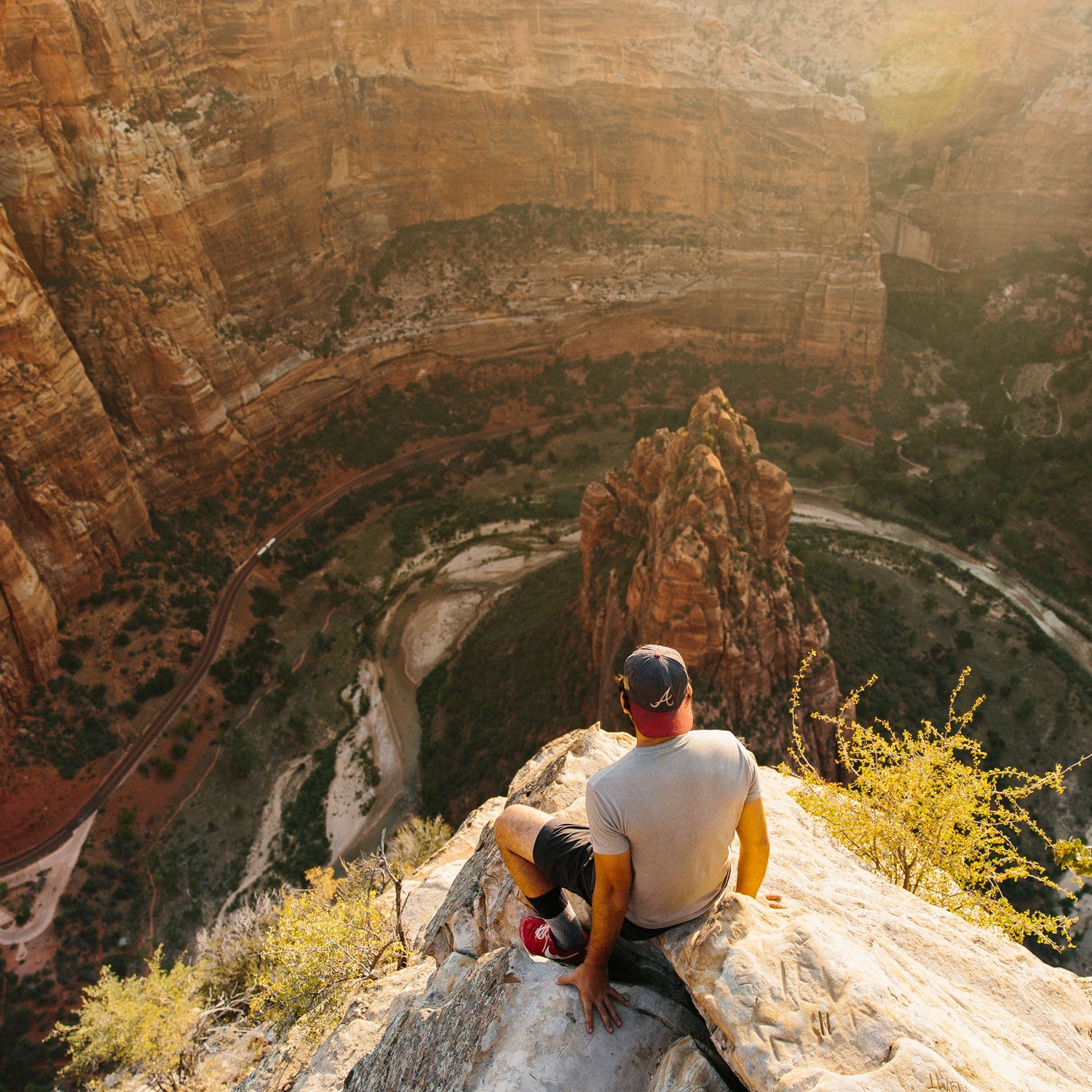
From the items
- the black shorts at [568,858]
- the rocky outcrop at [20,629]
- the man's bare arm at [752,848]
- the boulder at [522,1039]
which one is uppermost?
the man's bare arm at [752,848]

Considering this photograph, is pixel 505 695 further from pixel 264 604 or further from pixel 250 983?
pixel 264 604

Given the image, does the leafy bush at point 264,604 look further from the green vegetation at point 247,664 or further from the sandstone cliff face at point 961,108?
the sandstone cliff face at point 961,108

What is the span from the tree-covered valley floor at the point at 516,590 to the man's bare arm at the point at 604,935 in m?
21.9

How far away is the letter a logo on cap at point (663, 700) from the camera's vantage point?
255 inches

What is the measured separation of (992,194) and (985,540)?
1260 inches

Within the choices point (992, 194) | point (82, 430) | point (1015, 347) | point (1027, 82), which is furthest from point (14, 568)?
point (1027, 82)

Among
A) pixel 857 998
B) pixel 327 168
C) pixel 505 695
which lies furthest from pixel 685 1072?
pixel 327 168

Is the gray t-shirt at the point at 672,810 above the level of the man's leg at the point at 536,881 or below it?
above

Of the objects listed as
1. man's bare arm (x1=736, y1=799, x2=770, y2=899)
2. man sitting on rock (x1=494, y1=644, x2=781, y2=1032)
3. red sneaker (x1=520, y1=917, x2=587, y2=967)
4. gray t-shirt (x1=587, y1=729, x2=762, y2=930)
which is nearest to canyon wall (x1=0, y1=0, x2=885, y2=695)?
red sneaker (x1=520, y1=917, x2=587, y2=967)

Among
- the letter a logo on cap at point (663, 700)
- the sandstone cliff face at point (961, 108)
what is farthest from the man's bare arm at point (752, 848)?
the sandstone cliff face at point (961, 108)

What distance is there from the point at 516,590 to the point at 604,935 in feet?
118

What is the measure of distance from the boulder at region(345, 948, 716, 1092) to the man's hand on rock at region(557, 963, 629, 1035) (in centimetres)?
12

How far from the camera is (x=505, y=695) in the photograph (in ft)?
112

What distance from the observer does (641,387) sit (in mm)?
59031
